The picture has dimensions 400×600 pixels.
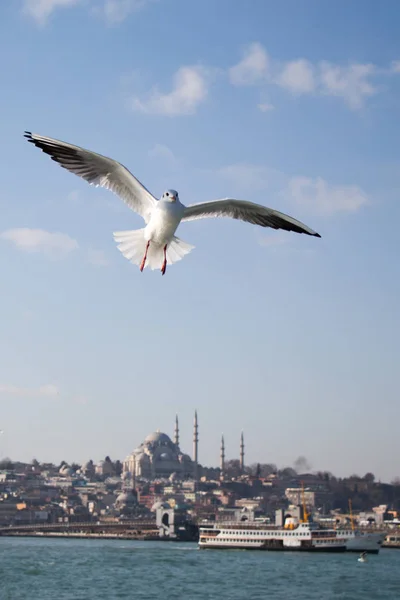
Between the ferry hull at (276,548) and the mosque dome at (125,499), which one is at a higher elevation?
the mosque dome at (125,499)

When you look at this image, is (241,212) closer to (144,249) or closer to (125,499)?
(144,249)

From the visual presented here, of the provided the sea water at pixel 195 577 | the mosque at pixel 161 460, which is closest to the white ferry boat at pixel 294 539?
the sea water at pixel 195 577

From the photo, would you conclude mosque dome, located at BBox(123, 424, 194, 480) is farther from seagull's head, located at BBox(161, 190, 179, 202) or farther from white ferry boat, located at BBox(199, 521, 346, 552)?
seagull's head, located at BBox(161, 190, 179, 202)

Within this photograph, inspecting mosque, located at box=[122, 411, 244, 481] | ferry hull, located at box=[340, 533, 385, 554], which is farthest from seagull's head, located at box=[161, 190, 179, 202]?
mosque, located at box=[122, 411, 244, 481]

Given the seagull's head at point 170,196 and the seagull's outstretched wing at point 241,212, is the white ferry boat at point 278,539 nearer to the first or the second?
the seagull's outstretched wing at point 241,212

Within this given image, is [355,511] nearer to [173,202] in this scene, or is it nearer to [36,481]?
[36,481]

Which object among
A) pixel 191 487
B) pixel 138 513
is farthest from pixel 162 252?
pixel 191 487
